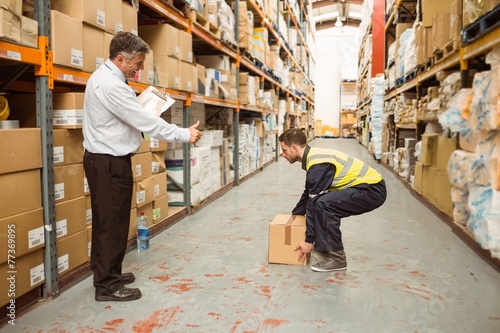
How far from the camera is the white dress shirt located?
2.54m

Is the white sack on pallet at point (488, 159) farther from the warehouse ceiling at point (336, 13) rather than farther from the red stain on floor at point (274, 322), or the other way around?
the warehouse ceiling at point (336, 13)

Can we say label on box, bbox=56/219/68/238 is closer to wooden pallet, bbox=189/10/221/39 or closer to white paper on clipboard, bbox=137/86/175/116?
white paper on clipboard, bbox=137/86/175/116

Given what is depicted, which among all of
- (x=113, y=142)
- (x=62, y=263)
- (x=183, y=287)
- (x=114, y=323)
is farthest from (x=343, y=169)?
(x=62, y=263)

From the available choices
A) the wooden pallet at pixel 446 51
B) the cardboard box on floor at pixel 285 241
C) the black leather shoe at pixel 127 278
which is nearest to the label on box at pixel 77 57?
the black leather shoe at pixel 127 278

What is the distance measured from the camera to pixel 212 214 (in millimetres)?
5266

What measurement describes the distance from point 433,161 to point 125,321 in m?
4.15

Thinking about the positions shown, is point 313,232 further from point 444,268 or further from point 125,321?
point 125,321

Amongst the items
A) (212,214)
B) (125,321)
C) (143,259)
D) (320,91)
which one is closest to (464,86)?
(212,214)

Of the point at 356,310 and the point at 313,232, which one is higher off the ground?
the point at 313,232

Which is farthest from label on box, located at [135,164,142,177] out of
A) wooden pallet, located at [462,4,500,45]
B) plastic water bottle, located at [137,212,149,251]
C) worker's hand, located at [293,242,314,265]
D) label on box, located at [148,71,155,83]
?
wooden pallet, located at [462,4,500,45]

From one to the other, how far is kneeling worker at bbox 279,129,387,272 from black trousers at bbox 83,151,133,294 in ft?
4.11

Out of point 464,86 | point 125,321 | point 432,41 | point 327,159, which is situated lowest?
point 125,321

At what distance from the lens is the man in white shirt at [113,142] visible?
256 cm

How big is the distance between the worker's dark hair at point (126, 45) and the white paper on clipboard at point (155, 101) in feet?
1.17
